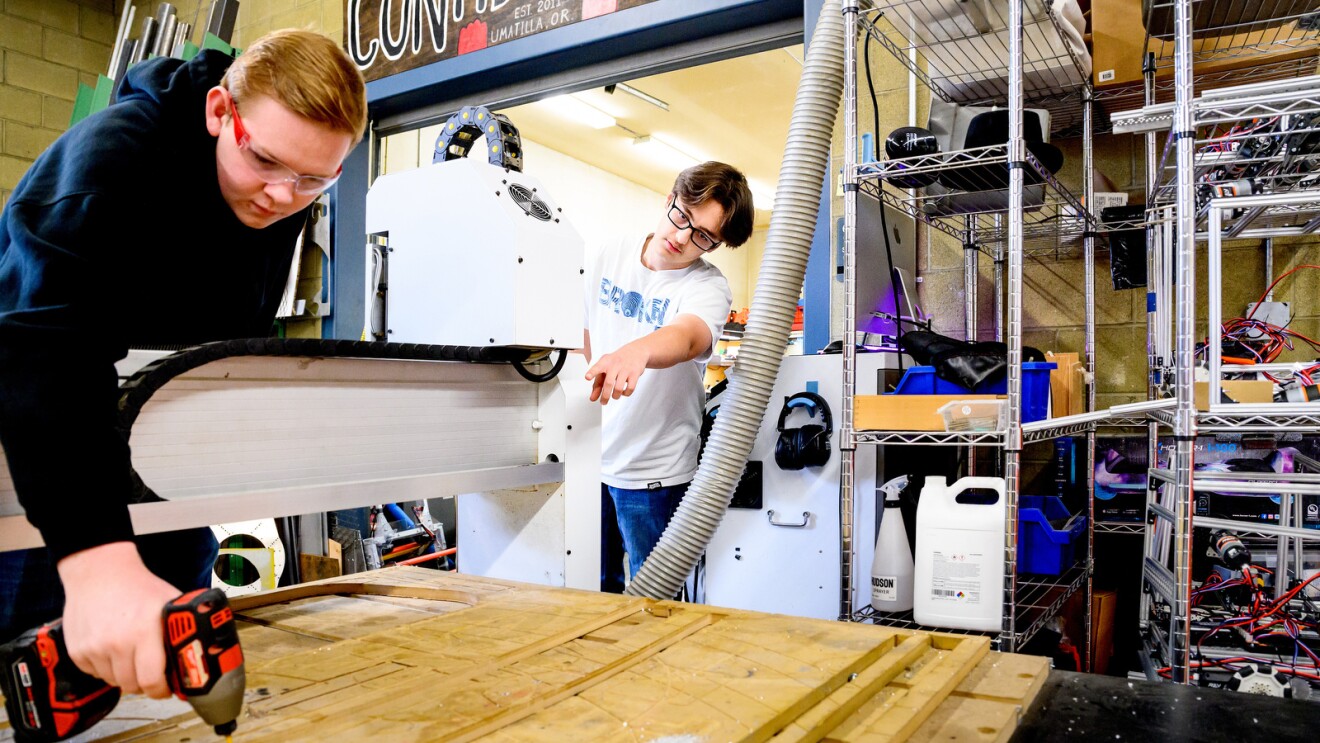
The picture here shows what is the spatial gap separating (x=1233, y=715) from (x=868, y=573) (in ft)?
4.47

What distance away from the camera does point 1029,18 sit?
216 cm

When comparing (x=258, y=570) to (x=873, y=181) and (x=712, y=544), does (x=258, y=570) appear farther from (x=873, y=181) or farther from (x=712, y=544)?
(x=873, y=181)

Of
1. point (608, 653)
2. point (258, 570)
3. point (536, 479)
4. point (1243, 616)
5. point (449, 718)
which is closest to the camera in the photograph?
point (449, 718)

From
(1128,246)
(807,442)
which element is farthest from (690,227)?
(1128,246)

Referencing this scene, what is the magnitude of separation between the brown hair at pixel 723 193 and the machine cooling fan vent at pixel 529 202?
0.74m

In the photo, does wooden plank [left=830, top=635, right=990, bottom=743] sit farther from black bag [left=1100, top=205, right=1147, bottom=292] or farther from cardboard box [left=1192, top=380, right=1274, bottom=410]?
black bag [left=1100, top=205, right=1147, bottom=292]

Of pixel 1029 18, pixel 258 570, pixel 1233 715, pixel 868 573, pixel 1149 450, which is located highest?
pixel 1029 18

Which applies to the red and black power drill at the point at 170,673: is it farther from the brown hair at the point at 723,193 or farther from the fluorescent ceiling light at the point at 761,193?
the fluorescent ceiling light at the point at 761,193

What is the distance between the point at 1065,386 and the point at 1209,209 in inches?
23.3

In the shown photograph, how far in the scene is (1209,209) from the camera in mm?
1760

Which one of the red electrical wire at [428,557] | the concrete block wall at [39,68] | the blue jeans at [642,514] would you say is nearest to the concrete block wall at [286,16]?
the concrete block wall at [39,68]

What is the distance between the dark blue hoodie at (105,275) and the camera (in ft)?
2.15

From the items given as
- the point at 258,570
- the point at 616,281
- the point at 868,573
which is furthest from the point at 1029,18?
the point at 258,570

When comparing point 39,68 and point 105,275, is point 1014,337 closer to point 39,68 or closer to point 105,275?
point 105,275
